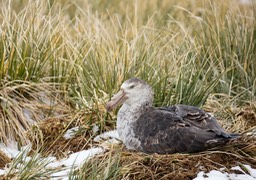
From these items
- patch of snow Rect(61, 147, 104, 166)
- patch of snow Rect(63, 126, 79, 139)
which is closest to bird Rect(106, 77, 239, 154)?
patch of snow Rect(61, 147, 104, 166)

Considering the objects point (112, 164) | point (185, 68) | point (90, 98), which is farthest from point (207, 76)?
point (112, 164)

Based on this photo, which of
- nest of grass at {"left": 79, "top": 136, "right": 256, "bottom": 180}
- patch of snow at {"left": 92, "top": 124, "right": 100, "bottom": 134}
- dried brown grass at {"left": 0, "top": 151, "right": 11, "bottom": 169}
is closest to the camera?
nest of grass at {"left": 79, "top": 136, "right": 256, "bottom": 180}

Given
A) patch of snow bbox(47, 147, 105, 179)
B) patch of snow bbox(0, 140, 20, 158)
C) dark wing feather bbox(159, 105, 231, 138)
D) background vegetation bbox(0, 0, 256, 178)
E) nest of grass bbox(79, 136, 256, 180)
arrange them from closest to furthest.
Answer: nest of grass bbox(79, 136, 256, 180) → dark wing feather bbox(159, 105, 231, 138) → patch of snow bbox(47, 147, 105, 179) → patch of snow bbox(0, 140, 20, 158) → background vegetation bbox(0, 0, 256, 178)

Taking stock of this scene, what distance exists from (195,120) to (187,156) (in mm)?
376

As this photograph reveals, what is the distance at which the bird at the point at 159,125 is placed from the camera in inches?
226

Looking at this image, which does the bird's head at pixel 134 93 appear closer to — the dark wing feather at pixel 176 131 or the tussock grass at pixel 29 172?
the dark wing feather at pixel 176 131

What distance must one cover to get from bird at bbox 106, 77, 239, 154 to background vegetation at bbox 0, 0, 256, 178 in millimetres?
388

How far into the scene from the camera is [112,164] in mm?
5348

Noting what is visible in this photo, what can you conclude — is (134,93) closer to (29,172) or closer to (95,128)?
(95,128)

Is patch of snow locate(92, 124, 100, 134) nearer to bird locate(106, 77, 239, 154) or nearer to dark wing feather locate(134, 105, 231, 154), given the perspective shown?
bird locate(106, 77, 239, 154)

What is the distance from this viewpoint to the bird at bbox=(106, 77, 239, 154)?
574cm

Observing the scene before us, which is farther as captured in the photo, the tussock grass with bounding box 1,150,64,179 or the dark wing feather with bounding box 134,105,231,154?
the dark wing feather with bounding box 134,105,231,154

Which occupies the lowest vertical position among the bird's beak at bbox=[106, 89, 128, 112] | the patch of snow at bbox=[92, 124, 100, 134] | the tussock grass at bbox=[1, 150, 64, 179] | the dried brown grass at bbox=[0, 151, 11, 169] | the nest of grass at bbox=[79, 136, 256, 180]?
the dried brown grass at bbox=[0, 151, 11, 169]

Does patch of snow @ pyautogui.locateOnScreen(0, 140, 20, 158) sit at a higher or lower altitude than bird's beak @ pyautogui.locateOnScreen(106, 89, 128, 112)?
lower
